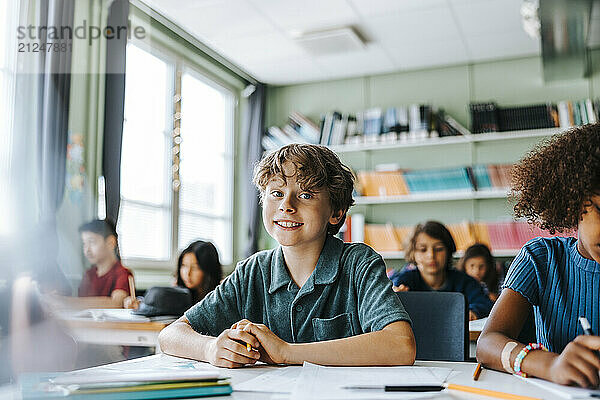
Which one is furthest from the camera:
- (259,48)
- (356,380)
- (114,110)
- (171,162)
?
(259,48)

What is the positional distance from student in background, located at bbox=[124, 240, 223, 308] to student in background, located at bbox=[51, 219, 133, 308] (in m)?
0.31

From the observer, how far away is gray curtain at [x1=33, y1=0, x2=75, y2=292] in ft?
10.4

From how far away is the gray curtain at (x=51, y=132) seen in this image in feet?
10.4

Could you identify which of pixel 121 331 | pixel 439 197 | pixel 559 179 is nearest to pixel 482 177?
pixel 439 197

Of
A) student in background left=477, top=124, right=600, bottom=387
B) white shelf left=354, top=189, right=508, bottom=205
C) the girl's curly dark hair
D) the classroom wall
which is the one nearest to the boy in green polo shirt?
student in background left=477, top=124, right=600, bottom=387

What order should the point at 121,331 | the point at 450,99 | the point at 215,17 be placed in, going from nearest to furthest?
the point at 121,331 → the point at 215,17 → the point at 450,99

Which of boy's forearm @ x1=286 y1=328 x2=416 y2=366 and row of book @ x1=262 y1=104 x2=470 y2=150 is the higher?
row of book @ x1=262 y1=104 x2=470 y2=150

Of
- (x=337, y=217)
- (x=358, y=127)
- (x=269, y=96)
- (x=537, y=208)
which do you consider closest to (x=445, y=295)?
(x=337, y=217)

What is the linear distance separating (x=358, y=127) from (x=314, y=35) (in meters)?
1.16

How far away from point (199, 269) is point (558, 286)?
2400 mm

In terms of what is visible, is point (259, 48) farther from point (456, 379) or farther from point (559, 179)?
point (456, 379)

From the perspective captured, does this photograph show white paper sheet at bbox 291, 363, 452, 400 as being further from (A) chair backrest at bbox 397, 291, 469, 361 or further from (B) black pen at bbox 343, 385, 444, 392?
(A) chair backrest at bbox 397, 291, 469, 361

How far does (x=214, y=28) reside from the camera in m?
4.35

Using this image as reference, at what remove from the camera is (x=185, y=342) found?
52.2 inches
